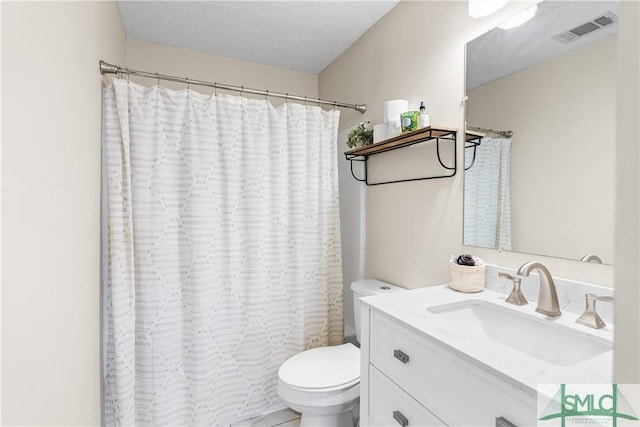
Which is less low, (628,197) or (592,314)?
(628,197)

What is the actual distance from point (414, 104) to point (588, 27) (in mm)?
771

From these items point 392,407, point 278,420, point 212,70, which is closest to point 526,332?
point 392,407

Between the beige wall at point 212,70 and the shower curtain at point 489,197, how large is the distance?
6.01ft

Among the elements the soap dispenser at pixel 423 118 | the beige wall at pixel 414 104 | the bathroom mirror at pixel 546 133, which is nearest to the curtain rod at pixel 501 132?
the bathroom mirror at pixel 546 133

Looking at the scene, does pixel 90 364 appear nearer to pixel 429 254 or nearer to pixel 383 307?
pixel 383 307

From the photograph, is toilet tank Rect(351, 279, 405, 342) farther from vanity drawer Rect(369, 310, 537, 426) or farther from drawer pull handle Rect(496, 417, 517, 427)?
drawer pull handle Rect(496, 417, 517, 427)

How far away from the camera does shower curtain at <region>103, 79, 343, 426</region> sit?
157 centimetres

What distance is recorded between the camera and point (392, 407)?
3.51ft

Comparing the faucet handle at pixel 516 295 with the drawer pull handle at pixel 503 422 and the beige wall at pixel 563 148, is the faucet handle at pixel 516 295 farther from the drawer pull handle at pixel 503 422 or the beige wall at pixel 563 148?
the drawer pull handle at pixel 503 422

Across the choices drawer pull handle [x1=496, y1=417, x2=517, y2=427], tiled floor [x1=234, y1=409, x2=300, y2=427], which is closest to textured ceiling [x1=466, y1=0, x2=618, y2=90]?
drawer pull handle [x1=496, y1=417, x2=517, y2=427]

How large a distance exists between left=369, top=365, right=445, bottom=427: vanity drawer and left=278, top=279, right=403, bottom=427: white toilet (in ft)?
1.04

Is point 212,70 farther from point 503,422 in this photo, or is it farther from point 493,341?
point 503,422

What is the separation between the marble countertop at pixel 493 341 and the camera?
2.26 ft

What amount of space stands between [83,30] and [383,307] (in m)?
1.50
